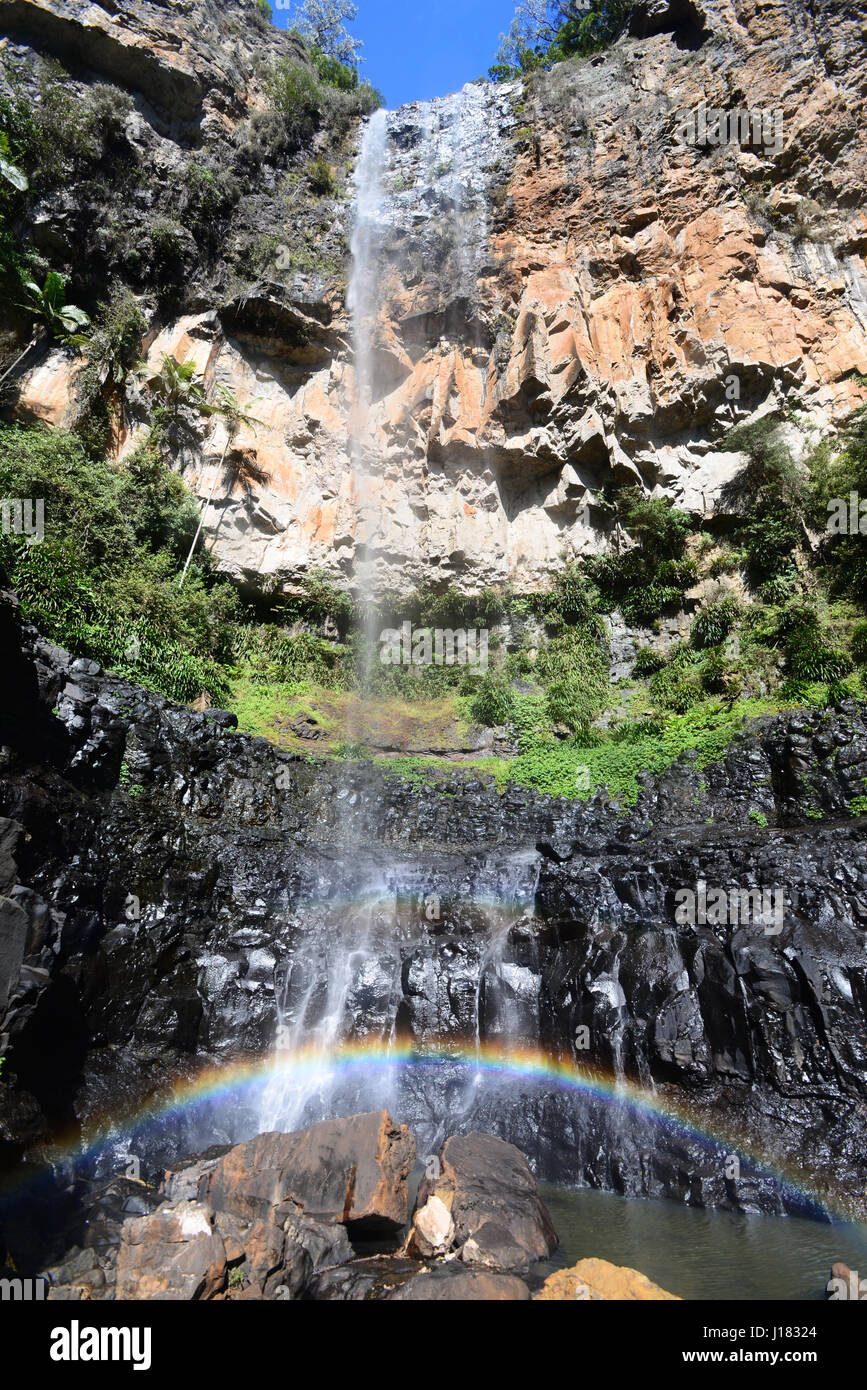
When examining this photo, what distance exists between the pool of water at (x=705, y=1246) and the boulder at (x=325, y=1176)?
53.0 inches

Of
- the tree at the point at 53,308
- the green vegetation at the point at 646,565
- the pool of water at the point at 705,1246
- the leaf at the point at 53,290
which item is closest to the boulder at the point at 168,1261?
the pool of water at the point at 705,1246

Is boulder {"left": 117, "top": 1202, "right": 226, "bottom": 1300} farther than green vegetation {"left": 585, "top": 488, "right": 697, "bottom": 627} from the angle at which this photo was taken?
No

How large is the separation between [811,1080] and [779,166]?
22.0 meters

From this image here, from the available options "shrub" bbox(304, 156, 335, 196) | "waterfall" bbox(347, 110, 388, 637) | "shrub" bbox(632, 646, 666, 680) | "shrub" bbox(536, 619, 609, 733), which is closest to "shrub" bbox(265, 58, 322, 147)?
"shrub" bbox(304, 156, 335, 196)

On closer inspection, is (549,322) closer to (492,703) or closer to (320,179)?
(492,703)

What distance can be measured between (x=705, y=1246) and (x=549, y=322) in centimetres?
1988

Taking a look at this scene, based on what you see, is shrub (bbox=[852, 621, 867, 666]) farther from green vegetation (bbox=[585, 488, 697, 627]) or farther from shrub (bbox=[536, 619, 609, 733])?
shrub (bbox=[536, 619, 609, 733])

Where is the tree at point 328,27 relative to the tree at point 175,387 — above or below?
above

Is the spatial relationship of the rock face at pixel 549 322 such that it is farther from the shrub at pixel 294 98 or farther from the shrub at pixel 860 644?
the shrub at pixel 860 644

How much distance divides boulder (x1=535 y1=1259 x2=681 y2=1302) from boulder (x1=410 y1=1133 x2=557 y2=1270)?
1.79 ft

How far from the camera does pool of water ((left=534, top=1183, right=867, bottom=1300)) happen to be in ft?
16.5

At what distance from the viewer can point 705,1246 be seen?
5.65 meters

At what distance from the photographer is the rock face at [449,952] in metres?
6.97
